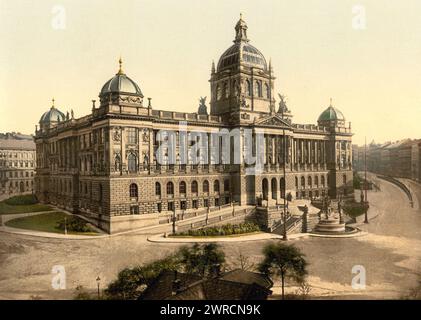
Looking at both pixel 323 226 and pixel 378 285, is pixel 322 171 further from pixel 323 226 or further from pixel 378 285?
pixel 378 285

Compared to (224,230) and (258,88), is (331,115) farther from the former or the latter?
(224,230)

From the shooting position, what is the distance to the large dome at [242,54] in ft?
211

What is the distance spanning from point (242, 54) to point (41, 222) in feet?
135

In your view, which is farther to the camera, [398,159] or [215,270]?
[398,159]

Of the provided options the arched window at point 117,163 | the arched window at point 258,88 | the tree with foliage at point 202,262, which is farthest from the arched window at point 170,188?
the arched window at point 258,88

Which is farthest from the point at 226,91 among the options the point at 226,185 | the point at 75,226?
the point at 75,226

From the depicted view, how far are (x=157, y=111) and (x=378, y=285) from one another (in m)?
35.8

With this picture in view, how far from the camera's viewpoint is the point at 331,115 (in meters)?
79.7

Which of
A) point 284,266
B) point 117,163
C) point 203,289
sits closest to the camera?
point 203,289

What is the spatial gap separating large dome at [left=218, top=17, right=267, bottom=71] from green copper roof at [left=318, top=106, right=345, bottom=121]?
70.1 feet

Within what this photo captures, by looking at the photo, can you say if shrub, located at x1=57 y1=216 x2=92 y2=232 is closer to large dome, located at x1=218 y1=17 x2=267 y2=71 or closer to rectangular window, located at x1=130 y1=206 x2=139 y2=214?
rectangular window, located at x1=130 y1=206 x2=139 y2=214

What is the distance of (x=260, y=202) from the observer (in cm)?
5841

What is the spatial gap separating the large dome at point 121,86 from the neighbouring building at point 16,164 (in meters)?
35.2
